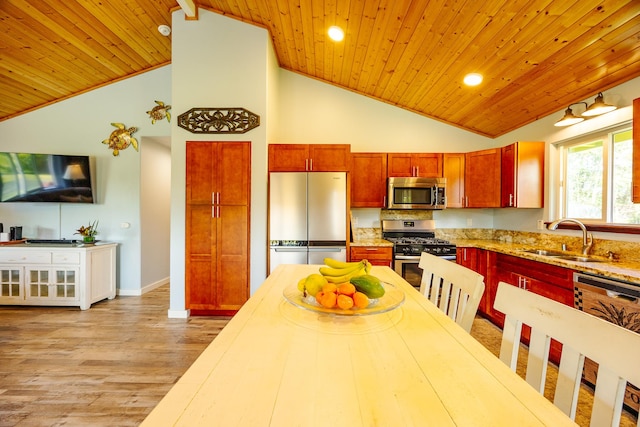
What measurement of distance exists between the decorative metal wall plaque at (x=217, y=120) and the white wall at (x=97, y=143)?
1121mm

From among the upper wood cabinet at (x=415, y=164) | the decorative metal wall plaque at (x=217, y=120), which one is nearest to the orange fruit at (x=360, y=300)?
the decorative metal wall plaque at (x=217, y=120)

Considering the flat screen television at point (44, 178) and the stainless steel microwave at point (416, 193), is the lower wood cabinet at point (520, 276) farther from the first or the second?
the flat screen television at point (44, 178)

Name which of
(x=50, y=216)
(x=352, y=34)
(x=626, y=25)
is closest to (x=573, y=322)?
(x=626, y=25)

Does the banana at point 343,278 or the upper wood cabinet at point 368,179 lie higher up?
the upper wood cabinet at point 368,179

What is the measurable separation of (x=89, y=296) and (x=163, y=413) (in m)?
4.09

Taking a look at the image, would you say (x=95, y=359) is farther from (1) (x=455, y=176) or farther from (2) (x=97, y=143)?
(1) (x=455, y=176)

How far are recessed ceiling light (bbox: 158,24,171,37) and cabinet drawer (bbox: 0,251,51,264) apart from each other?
10.2 feet

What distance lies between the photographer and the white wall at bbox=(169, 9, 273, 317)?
331 cm

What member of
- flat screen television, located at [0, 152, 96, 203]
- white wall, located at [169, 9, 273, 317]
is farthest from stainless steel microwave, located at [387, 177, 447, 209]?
flat screen television, located at [0, 152, 96, 203]

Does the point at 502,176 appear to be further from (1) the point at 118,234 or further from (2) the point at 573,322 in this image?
(1) the point at 118,234

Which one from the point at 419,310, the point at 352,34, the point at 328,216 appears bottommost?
the point at 419,310

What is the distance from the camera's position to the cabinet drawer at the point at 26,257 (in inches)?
139

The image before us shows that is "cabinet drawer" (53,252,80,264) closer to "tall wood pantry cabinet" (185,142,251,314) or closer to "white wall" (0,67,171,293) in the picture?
"white wall" (0,67,171,293)

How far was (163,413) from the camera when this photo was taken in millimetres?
556
